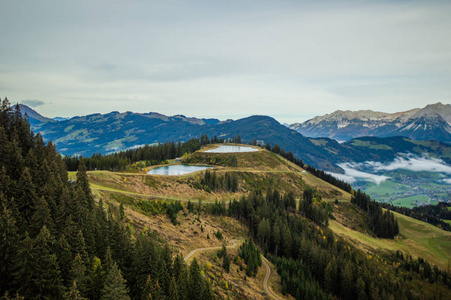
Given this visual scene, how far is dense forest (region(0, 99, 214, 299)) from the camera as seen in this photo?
107 ft

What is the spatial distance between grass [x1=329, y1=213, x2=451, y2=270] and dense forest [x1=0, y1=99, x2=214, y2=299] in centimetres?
11125

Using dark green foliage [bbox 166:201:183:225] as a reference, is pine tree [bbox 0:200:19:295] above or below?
above

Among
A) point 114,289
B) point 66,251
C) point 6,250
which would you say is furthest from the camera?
point 66,251

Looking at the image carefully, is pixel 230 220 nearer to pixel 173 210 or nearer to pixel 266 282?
pixel 173 210

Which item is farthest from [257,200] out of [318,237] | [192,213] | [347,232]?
[347,232]

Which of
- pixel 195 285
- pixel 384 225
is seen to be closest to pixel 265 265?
pixel 195 285

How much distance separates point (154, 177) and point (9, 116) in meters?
56.0

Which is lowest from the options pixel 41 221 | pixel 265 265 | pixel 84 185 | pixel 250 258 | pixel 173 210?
pixel 265 265

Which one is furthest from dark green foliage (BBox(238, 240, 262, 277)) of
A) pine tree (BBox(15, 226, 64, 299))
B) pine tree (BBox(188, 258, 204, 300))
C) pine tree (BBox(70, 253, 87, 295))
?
pine tree (BBox(15, 226, 64, 299))

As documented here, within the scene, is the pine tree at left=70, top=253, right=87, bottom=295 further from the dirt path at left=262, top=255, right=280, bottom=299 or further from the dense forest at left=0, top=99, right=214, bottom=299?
the dirt path at left=262, top=255, right=280, bottom=299

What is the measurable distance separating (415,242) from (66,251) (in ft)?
588

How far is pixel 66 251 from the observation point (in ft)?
119

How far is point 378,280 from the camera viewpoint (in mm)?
87000

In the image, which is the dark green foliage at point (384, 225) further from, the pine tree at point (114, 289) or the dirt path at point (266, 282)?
the pine tree at point (114, 289)
